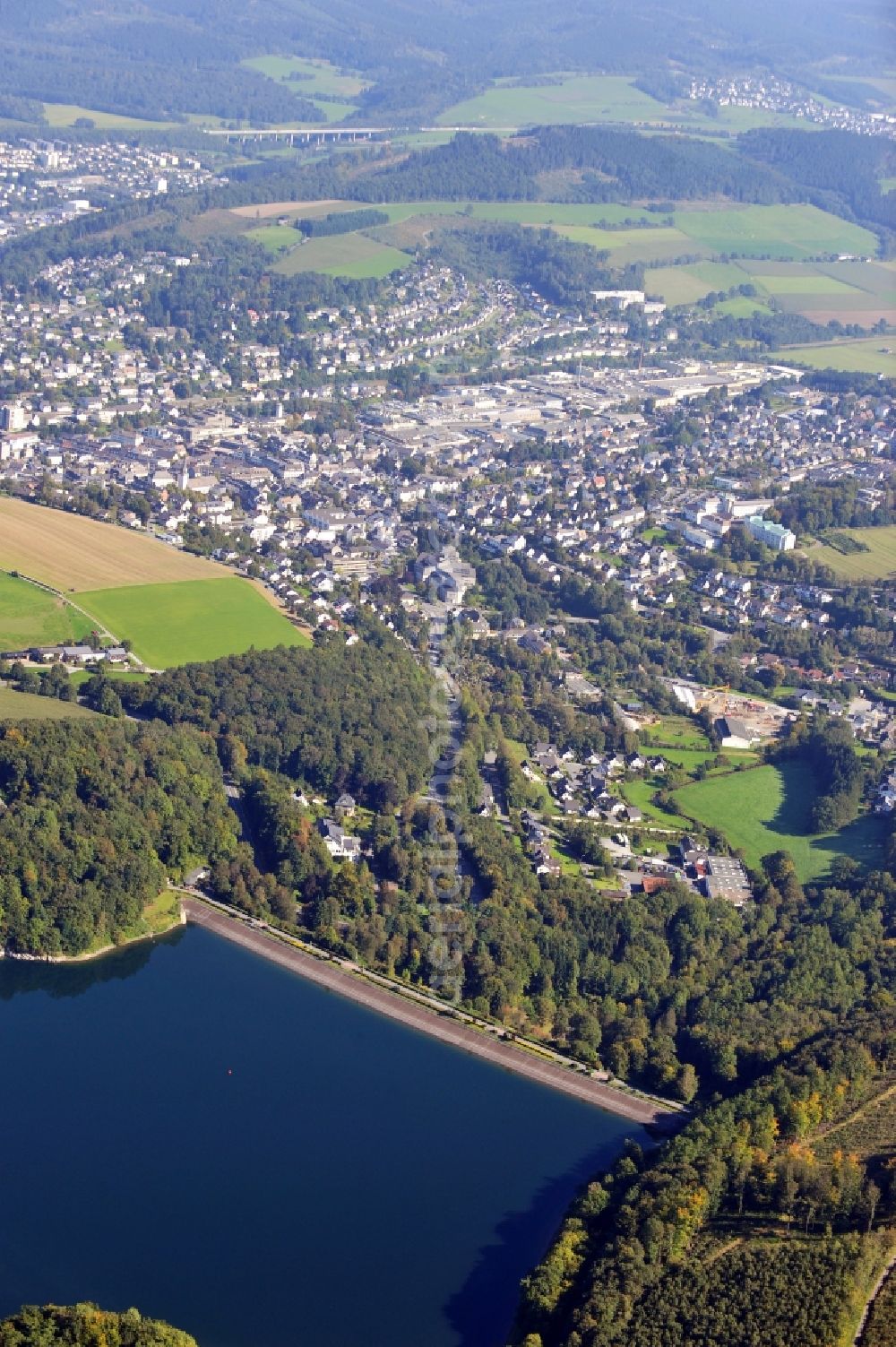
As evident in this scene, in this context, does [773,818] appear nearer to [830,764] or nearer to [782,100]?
[830,764]

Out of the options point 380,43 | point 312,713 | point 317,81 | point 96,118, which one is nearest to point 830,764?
point 312,713

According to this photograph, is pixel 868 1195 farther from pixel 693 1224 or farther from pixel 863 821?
pixel 863 821

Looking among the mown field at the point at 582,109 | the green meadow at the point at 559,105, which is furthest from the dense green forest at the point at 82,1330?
the green meadow at the point at 559,105

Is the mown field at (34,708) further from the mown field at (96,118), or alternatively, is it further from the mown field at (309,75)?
the mown field at (309,75)

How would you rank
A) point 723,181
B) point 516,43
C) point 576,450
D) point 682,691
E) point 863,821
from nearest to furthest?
point 863,821
point 682,691
point 576,450
point 723,181
point 516,43

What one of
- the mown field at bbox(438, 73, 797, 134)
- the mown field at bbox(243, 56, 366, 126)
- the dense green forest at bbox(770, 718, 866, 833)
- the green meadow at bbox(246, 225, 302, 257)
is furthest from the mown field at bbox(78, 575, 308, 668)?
the mown field at bbox(243, 56, 366, 126)

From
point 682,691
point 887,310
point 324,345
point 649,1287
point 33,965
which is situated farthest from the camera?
point 887,310

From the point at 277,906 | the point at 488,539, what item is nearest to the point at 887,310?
the point at 488,539

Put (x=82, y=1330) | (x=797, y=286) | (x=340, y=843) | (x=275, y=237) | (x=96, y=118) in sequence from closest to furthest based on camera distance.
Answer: (x=82, y=1330) → (x=340, y=843) → (x=275, y=237) → (x=797, y=286) → (x=96, y=118)
